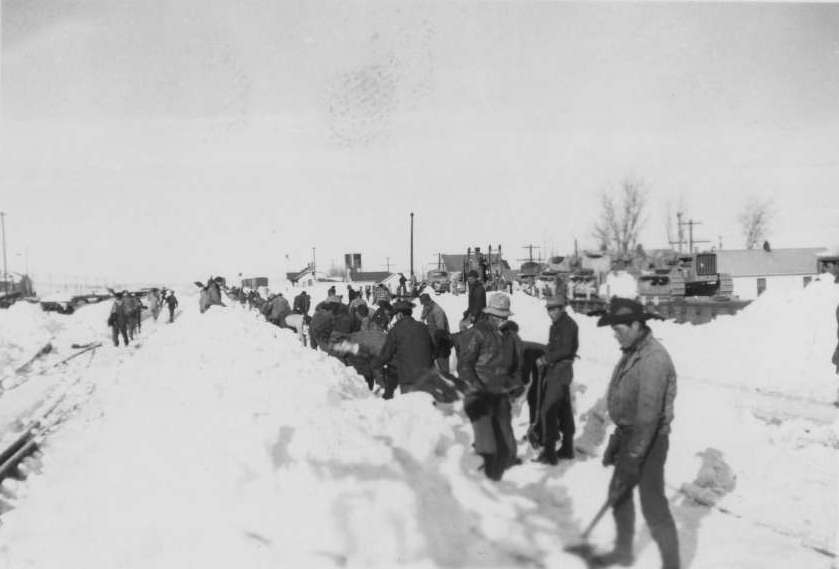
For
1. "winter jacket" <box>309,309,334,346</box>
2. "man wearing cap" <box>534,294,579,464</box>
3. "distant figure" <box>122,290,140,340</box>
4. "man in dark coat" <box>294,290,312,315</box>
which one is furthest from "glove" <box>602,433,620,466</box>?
"distant figure" <box>122,290,140,340</box>

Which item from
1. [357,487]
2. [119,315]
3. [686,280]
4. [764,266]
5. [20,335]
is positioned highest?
[764,266]

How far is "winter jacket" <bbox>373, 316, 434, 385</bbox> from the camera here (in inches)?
287

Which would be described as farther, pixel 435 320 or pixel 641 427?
pixel 435 320

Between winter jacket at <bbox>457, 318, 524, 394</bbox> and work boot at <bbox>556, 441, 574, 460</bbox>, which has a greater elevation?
winter jacket at <bbox>457, 318, 524, 394</bbox>

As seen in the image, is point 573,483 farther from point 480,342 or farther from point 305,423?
point 305,423

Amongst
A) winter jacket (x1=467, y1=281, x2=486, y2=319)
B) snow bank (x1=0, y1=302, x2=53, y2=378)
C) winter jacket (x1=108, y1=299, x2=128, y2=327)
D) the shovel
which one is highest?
winter jacket (x1=467, y1=281, x2=486, y2=319)

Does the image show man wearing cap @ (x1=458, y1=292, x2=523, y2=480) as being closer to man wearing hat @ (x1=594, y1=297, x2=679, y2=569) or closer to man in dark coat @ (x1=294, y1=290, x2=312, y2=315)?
man wearing hat @ (x1=594, y1=297, x2=679, y2=569)

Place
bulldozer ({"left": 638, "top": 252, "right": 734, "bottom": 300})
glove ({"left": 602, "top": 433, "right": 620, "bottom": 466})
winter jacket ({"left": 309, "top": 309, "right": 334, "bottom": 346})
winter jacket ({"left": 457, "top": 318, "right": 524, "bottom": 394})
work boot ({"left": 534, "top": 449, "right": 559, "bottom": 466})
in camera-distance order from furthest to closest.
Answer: bulldozer ({"left": 638, "top": 252, "right": 734, "bottom": 300}) < winter jacket ({"left": 309, "top": 309, "right": 334, "bottom": 346}) < work boot ({"left": 534, "top": 449, "right": 559, "bottom": 466}) < winter jacket ({"left": 457, "top": 318, "right": 524, "bottom": 394}) < glove ({"left": 602, "top": 433, "right": 620, "bottom": 466})

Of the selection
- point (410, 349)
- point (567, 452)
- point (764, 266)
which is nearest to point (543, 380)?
point (567, 452)

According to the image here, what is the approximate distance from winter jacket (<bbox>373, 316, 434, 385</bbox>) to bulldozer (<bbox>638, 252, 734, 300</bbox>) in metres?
37.7

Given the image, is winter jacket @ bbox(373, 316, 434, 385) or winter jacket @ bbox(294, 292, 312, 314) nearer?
winter jacket @ bbox(373, 316, 434, 385)

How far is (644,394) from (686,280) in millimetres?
44419

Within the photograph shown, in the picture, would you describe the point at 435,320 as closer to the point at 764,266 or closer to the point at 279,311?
the point at 279,311

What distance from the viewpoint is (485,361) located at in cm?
638
